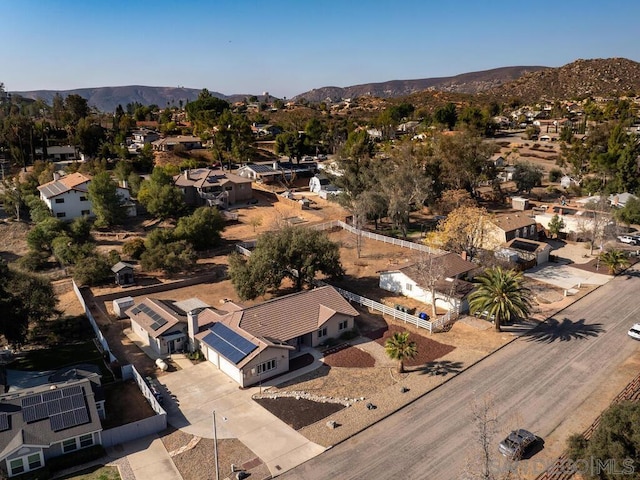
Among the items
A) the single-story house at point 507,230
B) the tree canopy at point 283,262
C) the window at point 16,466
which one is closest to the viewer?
the window at point 16,466

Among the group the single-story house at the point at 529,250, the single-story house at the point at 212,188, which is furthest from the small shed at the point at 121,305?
the single-story house at the point at 529,250

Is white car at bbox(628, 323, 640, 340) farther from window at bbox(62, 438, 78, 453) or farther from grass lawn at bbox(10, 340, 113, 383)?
window at bbox(62, 438, 78, 453)

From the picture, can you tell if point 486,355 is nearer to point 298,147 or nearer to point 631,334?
point 631,334

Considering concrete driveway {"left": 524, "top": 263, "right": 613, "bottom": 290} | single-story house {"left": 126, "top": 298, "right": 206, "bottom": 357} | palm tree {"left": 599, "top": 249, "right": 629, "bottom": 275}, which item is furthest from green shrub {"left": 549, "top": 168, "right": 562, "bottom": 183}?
single-story house {"left": 126, "top": 298, "right": 206, "bottom": 357}

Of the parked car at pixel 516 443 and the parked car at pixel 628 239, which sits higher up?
Result: the parked car at pixel 628 239

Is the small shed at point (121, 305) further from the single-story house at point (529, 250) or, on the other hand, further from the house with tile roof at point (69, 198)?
the single-story house at point (529, 250)

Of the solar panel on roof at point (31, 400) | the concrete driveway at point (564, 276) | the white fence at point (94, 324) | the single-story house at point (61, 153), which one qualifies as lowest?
the white fence at point (94, 324)

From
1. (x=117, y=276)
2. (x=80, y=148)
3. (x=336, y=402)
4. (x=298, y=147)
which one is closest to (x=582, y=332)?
(x=336, y=402)
